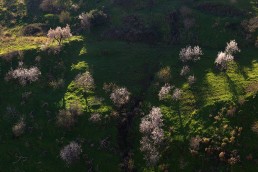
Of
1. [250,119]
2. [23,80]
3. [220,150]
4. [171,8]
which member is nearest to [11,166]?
[23,80]

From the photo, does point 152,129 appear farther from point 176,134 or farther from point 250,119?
point 250,119

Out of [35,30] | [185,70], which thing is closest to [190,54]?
[185,70]

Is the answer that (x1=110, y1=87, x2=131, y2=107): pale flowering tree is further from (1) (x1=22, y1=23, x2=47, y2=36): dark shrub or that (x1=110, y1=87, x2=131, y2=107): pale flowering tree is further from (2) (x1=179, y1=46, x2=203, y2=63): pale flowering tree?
(1) (x1=22, y1=23, x2=47, y2=36): dark shrub

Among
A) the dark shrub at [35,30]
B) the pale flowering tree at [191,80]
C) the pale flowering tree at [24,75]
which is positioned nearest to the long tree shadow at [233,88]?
the pale flowering tree at [191,80]

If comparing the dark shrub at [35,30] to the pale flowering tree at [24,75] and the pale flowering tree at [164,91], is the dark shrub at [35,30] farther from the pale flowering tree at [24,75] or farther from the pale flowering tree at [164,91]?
the pale flowering tree at [164,91]

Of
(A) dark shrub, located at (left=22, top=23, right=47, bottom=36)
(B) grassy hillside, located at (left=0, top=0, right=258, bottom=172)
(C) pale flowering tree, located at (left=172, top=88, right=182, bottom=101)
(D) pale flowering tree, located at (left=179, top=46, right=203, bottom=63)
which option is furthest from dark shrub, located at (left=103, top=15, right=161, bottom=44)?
(C) pale flowering tree, located at (left=172, top=88, right=182, bottom=101)
